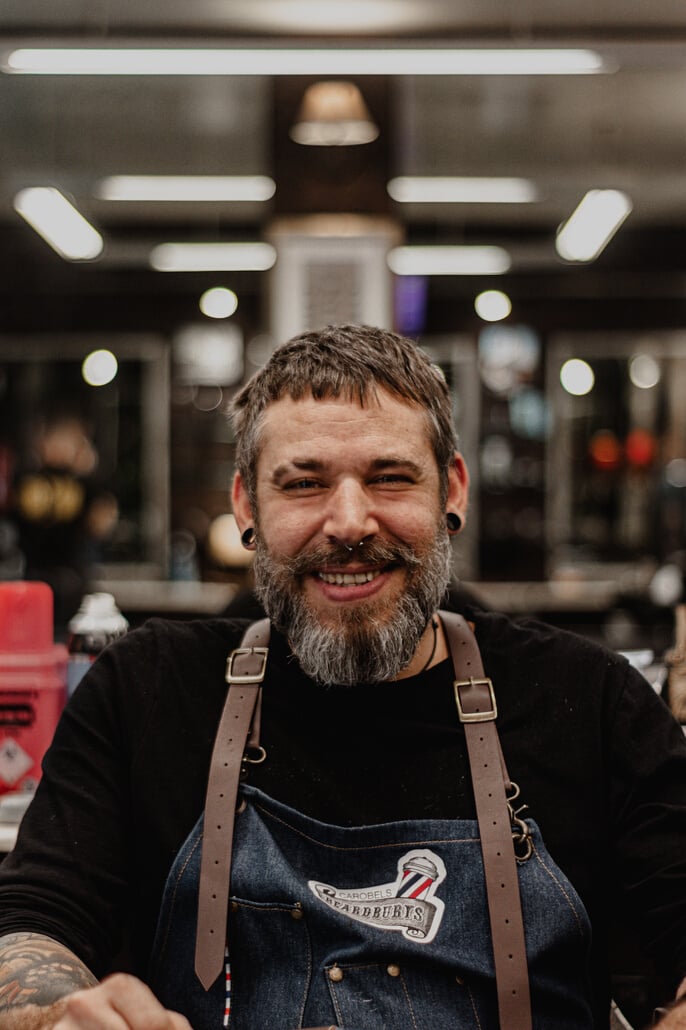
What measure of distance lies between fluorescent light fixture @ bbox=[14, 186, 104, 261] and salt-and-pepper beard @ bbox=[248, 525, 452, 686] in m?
4.46

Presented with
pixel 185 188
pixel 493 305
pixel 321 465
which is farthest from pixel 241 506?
pixel 493 305

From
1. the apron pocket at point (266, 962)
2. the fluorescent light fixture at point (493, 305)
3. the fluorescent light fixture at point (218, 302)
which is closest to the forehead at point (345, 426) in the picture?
the apron pocket at point (266, 962)

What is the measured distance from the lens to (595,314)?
27.8 feet

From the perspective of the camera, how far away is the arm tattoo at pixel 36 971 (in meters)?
1.24

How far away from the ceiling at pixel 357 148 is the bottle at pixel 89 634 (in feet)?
8.18

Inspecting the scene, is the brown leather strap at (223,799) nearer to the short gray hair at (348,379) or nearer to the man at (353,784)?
the man at (353,784)

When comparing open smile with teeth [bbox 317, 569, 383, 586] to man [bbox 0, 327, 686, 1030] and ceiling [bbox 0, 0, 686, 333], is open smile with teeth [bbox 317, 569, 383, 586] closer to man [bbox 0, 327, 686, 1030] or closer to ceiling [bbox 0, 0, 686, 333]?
man [bbox 0, 327, 686, 1030]

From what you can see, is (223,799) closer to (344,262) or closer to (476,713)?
(476,713)

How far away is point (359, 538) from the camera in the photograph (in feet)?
4.91

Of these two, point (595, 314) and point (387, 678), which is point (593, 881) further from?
point (595, 314)

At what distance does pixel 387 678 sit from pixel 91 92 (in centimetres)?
456

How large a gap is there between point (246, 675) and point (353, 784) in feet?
0.78

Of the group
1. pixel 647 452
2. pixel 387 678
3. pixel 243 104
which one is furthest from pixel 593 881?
pixel 647 452

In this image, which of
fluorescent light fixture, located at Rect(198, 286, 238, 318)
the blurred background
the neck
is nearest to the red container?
the neck
